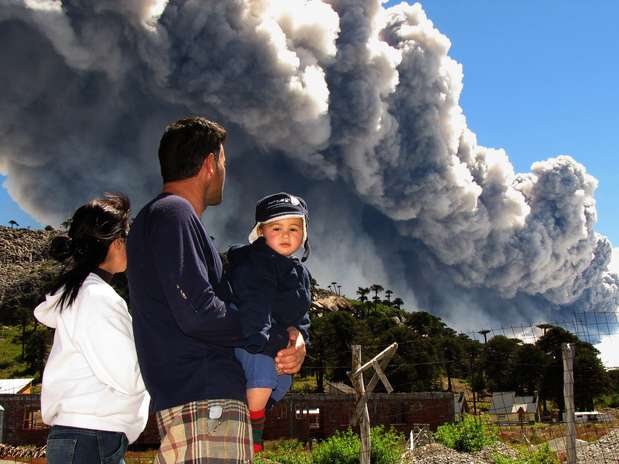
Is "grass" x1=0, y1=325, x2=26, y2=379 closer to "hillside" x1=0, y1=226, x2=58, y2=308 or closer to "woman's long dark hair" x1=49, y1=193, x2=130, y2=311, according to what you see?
"hillside" x1=0, y1=226, x2=58, y2=308

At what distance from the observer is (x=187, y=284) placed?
2.29 metres

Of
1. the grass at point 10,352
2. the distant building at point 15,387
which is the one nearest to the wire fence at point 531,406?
the distant building at point 15,387

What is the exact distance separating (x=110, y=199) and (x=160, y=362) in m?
1.07

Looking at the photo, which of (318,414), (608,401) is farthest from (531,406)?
(318,414)

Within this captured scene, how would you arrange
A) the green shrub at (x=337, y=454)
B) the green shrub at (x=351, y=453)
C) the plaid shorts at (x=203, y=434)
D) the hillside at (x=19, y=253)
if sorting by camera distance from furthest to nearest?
the hillside at (x=19, y=253) < the green shrub at (x=337, y=454) < the green shrub at (x=351, y=453) < the plaid shorts at (x=203, y=434)

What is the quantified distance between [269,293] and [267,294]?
12 millimetres

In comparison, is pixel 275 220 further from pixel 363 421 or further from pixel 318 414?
pixel 318 414

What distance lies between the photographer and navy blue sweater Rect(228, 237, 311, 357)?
2424 mm

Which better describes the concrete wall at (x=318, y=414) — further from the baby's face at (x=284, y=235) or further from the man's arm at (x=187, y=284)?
the man's arm at (x=187, y=284)

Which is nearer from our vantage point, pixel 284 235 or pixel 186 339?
pixel 186 339

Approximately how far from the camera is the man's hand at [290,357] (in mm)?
2533

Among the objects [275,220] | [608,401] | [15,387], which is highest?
[275,220]

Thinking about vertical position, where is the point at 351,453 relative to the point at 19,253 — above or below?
below

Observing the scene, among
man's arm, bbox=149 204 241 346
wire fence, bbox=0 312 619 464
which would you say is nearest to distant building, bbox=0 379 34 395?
wire fence, bbox=0 312 619 464
